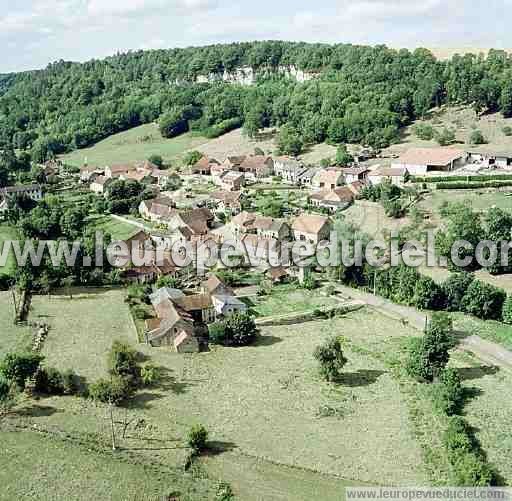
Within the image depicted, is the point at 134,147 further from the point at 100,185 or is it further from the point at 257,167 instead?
the point at 257,167

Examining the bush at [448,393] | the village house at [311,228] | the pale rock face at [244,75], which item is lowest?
the bush at [448,393]

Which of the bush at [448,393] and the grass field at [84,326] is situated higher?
the grass field at [84,326]

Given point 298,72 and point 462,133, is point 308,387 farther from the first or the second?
point 298,72

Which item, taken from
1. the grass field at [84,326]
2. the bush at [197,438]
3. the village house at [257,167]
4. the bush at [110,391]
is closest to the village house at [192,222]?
the grass field at [84,326]

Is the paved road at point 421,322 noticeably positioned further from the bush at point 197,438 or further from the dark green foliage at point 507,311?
the bush at point 197,438

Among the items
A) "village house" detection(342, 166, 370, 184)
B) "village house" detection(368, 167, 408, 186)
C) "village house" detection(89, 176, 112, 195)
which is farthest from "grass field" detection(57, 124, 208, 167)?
"village house" detection(368, 167, 408, 186)

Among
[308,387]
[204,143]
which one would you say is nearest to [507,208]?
[308,387]

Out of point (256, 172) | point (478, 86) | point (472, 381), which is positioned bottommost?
point (472, 381)
